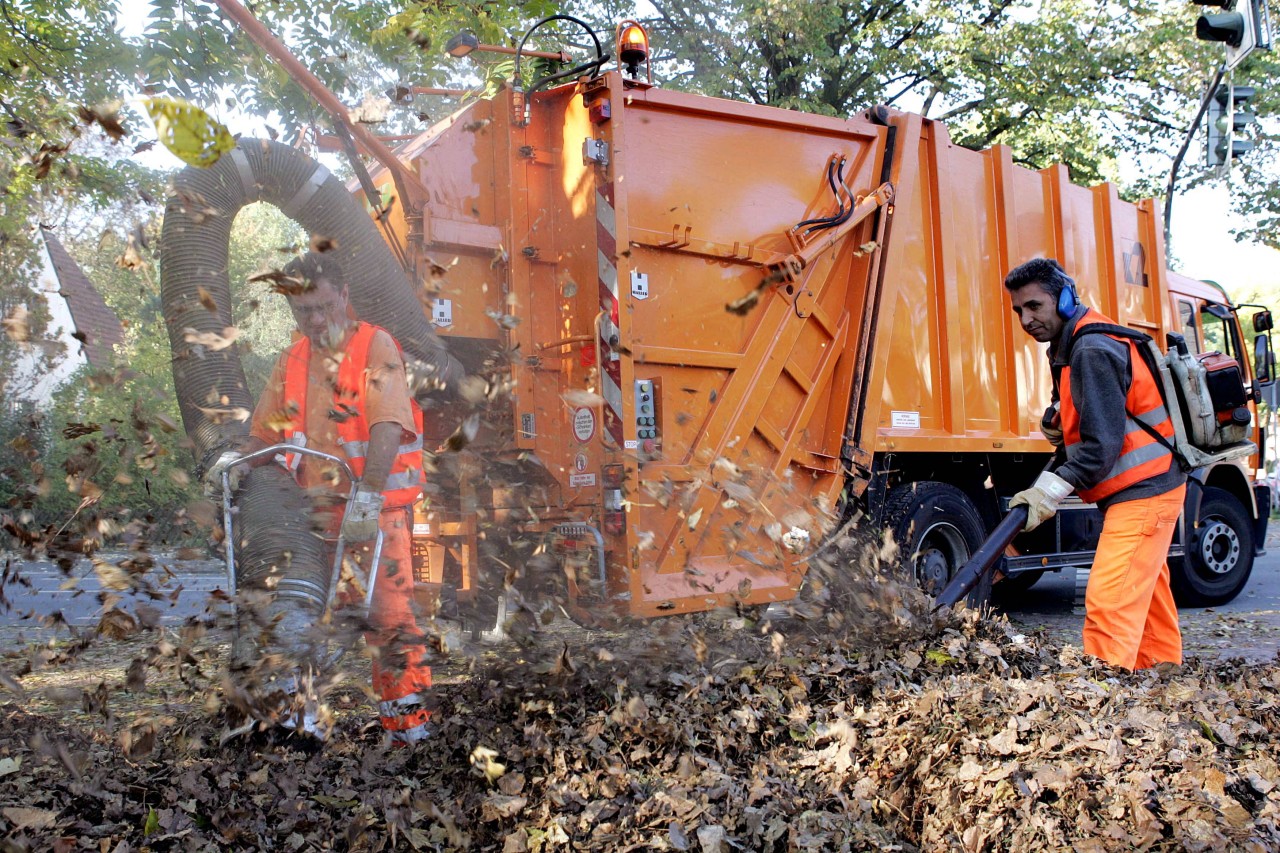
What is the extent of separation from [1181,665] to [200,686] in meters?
3.62

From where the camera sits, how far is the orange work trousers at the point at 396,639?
356cm

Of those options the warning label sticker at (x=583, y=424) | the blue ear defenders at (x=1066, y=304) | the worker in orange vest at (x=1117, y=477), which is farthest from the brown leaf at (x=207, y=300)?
the blue ear defenders at (x=1066, y=304)

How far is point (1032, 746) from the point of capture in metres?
2.80

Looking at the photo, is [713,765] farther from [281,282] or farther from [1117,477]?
[281,282]

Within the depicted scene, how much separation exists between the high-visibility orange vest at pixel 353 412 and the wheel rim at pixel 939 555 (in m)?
2.92

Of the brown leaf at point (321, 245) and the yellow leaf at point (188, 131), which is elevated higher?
the yellow leaf at point (188, 131)

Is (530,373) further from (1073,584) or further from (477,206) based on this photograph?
(1073,584)

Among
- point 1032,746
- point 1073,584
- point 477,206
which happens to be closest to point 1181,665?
point 1032,746

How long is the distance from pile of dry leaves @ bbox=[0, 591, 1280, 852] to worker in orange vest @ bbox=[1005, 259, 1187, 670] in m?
0.19

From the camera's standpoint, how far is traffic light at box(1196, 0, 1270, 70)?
24.6 ft

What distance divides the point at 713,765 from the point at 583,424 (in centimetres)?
204

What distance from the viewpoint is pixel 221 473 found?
12.2ft

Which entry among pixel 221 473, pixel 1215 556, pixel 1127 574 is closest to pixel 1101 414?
pixel 1127 574

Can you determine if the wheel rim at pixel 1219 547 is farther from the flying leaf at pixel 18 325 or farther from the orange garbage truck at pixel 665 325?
the flying leaf at pixel 18 325
